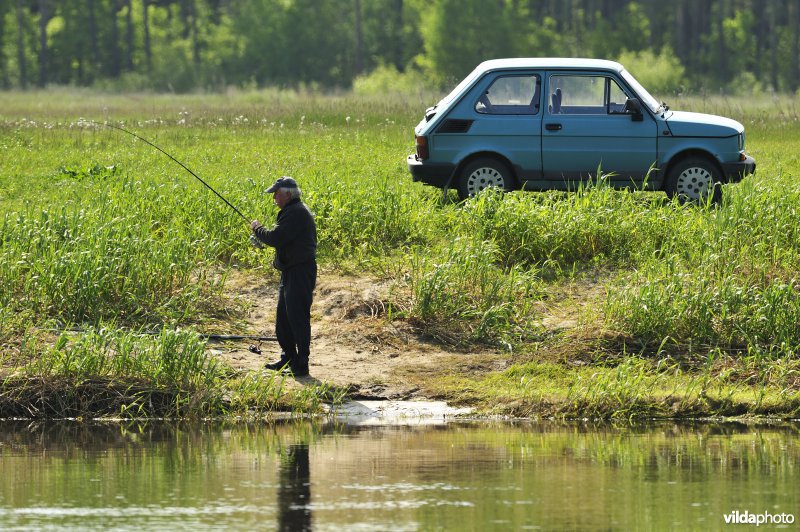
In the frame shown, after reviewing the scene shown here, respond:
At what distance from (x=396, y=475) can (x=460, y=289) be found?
491cm

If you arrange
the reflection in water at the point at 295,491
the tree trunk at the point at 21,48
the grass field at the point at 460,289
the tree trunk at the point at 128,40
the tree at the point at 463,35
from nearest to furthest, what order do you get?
1. the reflection in water at the point at 295,491
2. the grass field at the point at 460,289
3. the tree at the point at 463,35
4. the tree trunk at the point at 21,48
5. the tree trunk at the point at 128,40

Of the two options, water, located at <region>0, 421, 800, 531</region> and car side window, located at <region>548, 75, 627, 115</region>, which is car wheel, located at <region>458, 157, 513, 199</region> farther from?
water, located at <region>0, 421, 800, 531</region>

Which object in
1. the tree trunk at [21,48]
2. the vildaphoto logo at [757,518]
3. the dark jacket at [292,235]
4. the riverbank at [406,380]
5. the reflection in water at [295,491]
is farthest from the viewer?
the tree trunk at [21,48]

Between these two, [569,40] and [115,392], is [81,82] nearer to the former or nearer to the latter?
[569,40]

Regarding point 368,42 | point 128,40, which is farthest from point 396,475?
point 128,40

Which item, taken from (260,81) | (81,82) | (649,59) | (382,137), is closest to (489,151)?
(382,137)

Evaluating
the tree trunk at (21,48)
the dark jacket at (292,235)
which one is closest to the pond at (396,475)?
the dark jacket at (292,235)

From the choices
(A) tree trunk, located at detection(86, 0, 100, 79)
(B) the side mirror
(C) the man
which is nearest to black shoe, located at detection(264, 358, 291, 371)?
(C) the man

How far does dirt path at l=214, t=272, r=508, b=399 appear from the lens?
12273 millimetres

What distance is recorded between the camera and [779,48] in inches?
3204

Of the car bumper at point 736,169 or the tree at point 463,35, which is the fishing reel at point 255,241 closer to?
the car bumper at point 736,169

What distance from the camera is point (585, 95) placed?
17.2 m

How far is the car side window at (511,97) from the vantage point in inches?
677

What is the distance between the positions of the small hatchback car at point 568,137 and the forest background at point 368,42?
46.8m
